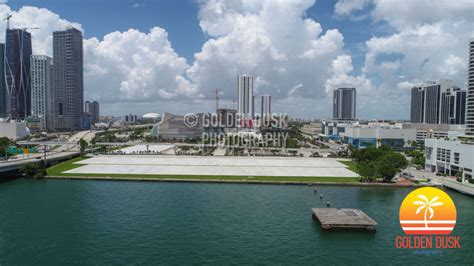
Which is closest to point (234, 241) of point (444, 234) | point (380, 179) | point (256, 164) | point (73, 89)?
point (444, 234)

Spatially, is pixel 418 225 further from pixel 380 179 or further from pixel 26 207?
pixel 26 207

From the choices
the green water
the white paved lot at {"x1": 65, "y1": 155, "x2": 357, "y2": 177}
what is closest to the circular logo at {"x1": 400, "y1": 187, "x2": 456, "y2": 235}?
the green water

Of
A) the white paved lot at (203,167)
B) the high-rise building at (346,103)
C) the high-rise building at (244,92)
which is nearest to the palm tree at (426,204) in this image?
the white paved lot at (203,167)

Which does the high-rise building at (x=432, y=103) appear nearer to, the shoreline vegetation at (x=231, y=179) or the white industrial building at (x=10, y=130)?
the shoreline vegetation at (x=231, y=179)

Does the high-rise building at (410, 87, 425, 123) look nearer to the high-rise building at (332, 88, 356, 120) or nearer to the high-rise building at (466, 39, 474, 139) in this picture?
the high-rise building at (332, 88, 356, 120)

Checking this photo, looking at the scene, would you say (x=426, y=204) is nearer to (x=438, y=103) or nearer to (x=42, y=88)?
(x=438, y=103)

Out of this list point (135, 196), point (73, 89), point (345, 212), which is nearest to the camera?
point (345, 212)

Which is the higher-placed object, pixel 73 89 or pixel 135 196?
pixel 73 89
